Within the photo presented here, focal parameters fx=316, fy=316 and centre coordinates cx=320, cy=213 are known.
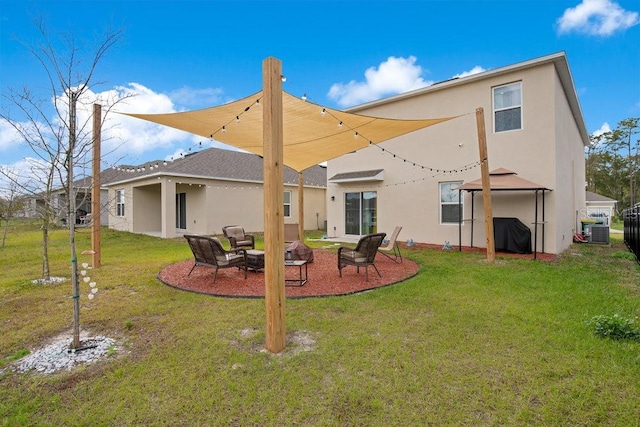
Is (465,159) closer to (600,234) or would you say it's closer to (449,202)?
(449,202)

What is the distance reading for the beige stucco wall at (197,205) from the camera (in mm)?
14102

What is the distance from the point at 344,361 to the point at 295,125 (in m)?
4.57

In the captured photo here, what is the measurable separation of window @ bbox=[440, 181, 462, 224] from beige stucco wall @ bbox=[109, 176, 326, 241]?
8.70m

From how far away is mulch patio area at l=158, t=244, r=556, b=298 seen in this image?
17.2 feet

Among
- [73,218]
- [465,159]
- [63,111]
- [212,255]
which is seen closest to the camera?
[73,218]

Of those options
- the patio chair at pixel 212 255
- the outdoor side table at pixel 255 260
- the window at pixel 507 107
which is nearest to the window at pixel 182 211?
the patio chair at pixel 212 255

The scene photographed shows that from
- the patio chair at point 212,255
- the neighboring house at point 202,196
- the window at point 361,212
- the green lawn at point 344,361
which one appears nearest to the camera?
the green lawn at point 344,361

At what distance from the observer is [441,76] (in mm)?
12109

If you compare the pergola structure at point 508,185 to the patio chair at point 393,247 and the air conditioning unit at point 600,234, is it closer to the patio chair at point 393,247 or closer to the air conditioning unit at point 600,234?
the patio chair at point 393,247

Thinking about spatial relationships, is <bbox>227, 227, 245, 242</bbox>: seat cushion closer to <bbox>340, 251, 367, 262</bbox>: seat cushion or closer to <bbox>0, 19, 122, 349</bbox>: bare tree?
<bbox>340, 251, 367, 262</bbox>: seat cushion

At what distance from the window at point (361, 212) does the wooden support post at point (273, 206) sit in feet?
30.8

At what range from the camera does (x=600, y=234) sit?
12.1 meters

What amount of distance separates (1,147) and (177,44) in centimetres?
643

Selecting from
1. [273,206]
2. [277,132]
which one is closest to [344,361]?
[273,206]
